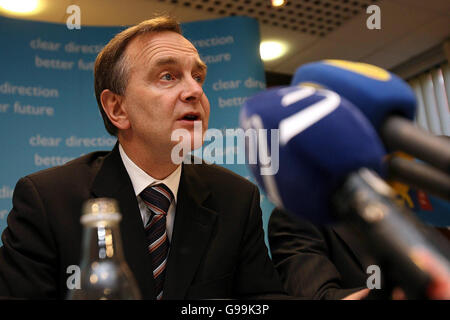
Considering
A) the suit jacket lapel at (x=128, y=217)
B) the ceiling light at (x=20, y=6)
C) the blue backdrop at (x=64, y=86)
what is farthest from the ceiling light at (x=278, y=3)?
the suit jacket lapel at (x=128, y=217)

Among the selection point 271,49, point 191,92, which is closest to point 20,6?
point 271,49

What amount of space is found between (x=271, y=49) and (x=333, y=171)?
2899mm

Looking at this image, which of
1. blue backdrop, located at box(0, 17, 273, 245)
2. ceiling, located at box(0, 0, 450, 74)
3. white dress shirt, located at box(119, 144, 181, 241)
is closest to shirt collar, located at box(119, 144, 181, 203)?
white dress shirt, located at box(119, 144, 181, 241)

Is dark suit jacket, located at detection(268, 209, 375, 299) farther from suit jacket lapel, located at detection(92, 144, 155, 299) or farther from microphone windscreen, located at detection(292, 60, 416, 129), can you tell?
microphone windscreen, located at detection(292, 60, 416, 129)

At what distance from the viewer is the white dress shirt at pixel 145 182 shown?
906 mm

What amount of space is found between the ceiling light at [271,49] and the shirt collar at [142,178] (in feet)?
7.15

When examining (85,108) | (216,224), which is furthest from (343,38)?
(216,224)

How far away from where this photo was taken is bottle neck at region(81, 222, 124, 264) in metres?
0.42

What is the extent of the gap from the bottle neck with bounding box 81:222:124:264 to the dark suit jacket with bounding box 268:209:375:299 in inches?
25.7

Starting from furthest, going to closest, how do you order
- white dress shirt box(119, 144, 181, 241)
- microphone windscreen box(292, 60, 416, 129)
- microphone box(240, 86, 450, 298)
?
white dress shirt box(119, 144, 181, 241) < microphone windscreen box(292, 60, 416, 129) < microphone box(240, 86, 450, 298)

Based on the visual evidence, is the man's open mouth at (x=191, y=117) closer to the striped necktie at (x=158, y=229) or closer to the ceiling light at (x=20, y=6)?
the striped necktie at (x=158, y=229)

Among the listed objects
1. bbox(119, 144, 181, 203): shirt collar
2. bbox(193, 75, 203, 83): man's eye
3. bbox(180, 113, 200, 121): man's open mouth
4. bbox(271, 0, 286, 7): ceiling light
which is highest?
bbox(271, 0, 286, 7): ceiling light
